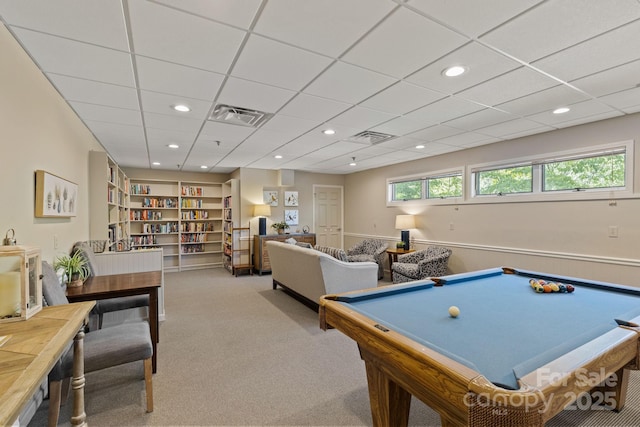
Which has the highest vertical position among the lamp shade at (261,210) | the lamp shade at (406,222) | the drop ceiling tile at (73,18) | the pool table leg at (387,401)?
Result: the drop ceiling tile at (73,18)

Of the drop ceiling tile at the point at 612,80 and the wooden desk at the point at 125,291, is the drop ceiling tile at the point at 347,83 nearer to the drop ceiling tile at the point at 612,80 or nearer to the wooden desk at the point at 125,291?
the drop ceiling tile at the point at 612,80

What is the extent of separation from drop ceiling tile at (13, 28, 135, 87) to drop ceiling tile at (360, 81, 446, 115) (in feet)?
6.59

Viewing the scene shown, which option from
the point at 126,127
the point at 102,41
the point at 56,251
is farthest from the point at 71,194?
the point at 102,41

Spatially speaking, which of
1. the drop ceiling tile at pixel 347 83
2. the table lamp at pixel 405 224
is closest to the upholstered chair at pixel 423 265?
the table lamp at pixel 405 224

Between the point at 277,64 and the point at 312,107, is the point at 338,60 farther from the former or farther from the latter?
the point at 312,107

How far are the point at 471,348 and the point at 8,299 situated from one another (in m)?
2.10

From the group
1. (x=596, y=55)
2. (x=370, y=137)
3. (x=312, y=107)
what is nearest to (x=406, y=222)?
(x=370, y=137)

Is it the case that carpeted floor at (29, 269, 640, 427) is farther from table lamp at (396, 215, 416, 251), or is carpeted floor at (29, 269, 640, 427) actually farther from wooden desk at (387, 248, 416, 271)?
table lamp at (396, 215, 416, 251)

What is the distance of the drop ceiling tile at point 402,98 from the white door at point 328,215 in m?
4.71

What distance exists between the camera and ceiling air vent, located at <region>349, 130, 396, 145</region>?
392 cm

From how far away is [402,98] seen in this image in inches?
107

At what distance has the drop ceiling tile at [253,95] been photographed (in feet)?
7.93

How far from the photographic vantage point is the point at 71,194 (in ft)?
9.12

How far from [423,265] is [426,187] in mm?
1726
